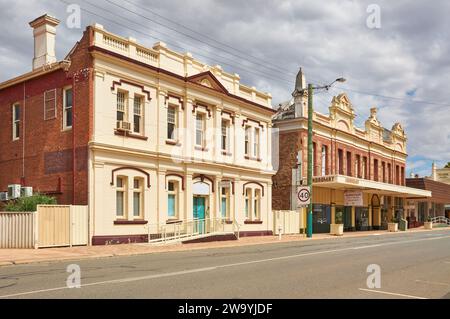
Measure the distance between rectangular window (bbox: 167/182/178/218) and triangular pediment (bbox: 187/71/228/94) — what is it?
5461 mm

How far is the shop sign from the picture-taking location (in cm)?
4331

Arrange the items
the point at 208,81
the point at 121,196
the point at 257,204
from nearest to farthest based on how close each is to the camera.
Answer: the point at 121,196, the point at 208,81, the point at 257,204

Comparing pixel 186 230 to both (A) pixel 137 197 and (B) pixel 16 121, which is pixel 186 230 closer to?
(A) pixel 137 197

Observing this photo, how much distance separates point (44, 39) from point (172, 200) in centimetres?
1006

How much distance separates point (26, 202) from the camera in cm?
2173

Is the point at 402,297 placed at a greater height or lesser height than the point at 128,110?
lesser

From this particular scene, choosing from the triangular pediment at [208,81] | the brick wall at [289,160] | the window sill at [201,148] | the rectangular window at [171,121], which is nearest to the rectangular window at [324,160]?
the brick wall at [289,160]

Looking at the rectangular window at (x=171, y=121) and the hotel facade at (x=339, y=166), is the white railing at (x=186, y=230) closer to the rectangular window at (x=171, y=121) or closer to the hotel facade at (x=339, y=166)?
the rectangular window at (x=171, y=121)

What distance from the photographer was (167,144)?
2684 centimetres

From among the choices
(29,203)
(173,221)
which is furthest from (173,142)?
(29,203)

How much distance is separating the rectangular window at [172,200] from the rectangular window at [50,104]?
6.49 meters
